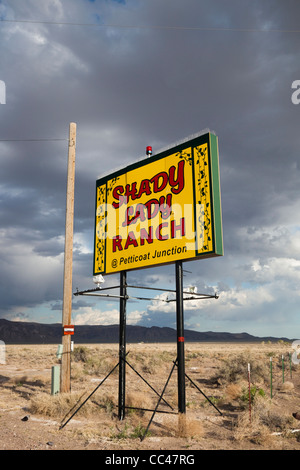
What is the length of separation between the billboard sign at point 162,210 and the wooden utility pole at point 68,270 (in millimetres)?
2471

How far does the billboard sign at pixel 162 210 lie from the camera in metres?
11.8

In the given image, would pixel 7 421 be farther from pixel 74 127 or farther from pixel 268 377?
pixel 268 377

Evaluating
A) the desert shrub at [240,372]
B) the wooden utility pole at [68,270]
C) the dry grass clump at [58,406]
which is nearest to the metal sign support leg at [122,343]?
the dry grass clump at [58,406]

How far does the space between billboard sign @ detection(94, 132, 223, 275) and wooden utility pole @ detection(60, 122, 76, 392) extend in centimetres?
247

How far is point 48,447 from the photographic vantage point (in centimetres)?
998

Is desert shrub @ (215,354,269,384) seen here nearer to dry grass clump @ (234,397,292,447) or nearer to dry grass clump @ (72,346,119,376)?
dry grass clump @ (234,397,292,447)

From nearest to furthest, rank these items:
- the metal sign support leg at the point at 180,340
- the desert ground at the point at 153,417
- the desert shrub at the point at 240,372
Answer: the desert ground at the point at 153,417 < the metal sign support leg at the point at 180,340 < the desert shrub at the point at 240,372

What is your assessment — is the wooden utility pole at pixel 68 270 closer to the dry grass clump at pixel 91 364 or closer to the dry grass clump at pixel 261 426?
the dry grass clump at pixel 261 426

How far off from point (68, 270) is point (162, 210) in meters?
6.15

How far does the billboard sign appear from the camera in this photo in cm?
1179

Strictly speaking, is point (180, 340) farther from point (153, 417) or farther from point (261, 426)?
point (261, 426)

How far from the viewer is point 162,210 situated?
13125 millimetres

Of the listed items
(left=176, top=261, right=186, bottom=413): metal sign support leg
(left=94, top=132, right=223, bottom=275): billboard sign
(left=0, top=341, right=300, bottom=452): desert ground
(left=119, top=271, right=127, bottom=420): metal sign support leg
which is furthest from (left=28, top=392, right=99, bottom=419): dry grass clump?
(left=94, top=132, right=223, bottom=275): billboard sign

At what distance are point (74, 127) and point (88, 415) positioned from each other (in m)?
12.5
